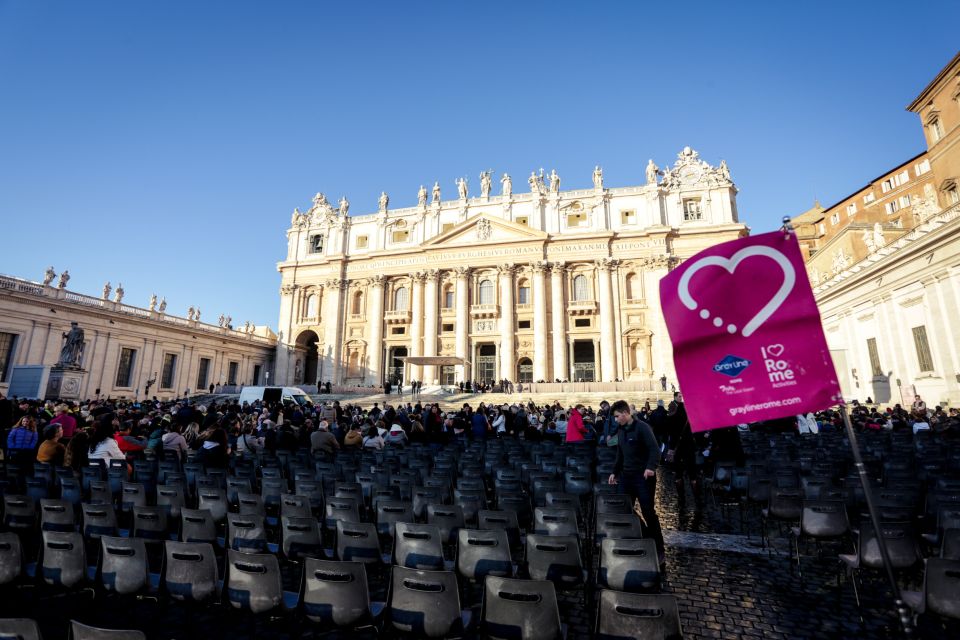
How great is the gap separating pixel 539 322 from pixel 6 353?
35.4 meters

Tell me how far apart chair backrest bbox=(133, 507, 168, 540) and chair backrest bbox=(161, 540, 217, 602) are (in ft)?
5.21

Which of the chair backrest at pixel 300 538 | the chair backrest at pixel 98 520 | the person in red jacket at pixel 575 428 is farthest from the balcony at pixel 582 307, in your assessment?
the chair backrest at pixel 98 520

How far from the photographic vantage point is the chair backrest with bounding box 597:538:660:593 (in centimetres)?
365

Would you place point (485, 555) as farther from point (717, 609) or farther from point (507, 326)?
point (507, 326)

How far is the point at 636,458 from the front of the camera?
580 cm

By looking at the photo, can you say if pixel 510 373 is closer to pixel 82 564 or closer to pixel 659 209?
pixel 659 209

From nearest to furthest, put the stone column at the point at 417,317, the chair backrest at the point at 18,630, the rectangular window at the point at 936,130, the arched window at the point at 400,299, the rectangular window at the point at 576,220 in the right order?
1. the chair backrest at the point at 18,630
2. the rectangular window at the point at 936,130
3. the stone column at the point at 417,317
4. the rectangular window at the point at 576,220
5. the arched window at the point at 400,299

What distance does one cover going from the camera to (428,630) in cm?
314

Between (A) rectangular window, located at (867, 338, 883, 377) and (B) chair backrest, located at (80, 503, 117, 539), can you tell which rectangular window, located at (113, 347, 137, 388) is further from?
(A) rectangular window, located at (867, 338, 883, 377)

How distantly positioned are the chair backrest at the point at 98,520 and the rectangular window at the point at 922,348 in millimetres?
28398

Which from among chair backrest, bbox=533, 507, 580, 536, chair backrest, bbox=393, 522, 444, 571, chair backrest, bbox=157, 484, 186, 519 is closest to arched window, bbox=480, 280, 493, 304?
chair backrest, bbox=157, 484, 186, 519

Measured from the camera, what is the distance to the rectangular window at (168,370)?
35569 millimetres

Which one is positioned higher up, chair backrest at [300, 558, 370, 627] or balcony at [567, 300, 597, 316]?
balcony at [567, 300, 597, 316]

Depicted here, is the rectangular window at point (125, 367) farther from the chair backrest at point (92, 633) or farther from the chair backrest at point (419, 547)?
the chair backrest at point (92, 633)
